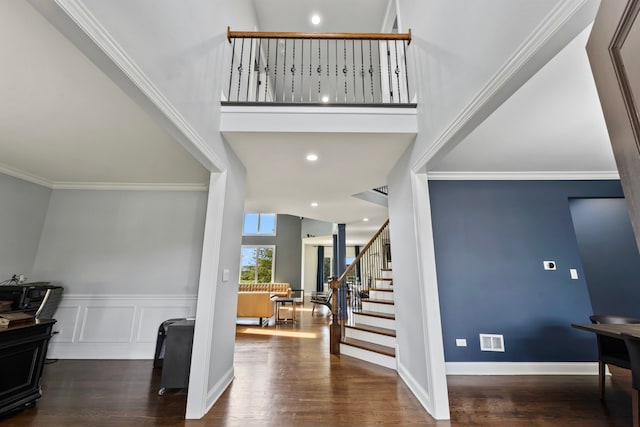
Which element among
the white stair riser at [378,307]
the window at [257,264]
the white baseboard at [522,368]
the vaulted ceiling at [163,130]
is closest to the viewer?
the vaulted ceiling at [163,130]

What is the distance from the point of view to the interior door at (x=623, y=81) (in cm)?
69

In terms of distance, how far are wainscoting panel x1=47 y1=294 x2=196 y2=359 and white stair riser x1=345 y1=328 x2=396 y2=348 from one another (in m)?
2.44

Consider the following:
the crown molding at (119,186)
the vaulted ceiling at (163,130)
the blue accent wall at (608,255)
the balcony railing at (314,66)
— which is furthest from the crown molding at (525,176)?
the crown molding at (119,186)

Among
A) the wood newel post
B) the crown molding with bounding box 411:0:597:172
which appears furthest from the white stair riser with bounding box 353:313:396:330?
the crown molding with bounding box 411:0:597:172

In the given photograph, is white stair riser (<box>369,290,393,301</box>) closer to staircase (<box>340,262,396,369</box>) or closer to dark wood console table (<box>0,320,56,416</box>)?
staircase (<box>340,262,396,369</box>)

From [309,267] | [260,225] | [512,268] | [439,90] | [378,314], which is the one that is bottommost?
[378,314]

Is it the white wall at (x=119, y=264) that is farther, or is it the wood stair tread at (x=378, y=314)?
the wood stair tread at (x=378, y=314)

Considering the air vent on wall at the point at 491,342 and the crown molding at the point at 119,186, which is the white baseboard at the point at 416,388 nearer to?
the air vent on wall at the point at 491,342

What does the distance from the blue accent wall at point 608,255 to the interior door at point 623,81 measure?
417 centimetres

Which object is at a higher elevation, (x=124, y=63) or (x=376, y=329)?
(x=124, y=63)

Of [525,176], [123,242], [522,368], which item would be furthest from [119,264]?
[525,176]

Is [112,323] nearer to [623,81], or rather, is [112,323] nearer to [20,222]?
[20,222]

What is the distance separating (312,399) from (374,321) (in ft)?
6.19

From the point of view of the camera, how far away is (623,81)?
731 millimetres
